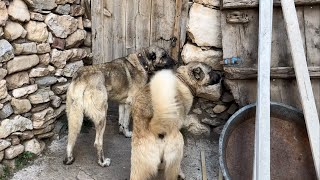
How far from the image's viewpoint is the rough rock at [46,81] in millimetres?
3996

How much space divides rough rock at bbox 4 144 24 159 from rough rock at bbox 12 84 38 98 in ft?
1.89

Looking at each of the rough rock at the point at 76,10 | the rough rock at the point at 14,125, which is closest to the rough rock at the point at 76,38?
the rough rock at the point at 76,10

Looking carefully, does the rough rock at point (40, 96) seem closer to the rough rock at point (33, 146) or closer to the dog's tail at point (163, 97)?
the rough rock at point (33, 146)

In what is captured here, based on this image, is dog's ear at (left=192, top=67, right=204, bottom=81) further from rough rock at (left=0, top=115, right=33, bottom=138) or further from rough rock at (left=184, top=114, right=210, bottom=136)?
rough rock at (left=0, top=115, right=33, bottom=138)

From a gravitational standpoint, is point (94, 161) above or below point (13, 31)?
below

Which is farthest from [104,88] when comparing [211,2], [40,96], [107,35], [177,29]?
[211,2]

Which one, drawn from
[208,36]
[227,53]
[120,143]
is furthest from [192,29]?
[120,143]

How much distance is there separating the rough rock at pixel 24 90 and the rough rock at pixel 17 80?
5cm

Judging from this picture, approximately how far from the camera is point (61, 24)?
4164 mm

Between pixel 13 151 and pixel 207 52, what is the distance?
2.55 metres

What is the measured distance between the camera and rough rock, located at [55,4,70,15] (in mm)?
4138

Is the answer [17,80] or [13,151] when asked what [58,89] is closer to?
[17,80]

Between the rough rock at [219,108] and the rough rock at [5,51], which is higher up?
the rough rock at [5,51]

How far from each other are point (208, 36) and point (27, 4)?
2.17 metres
